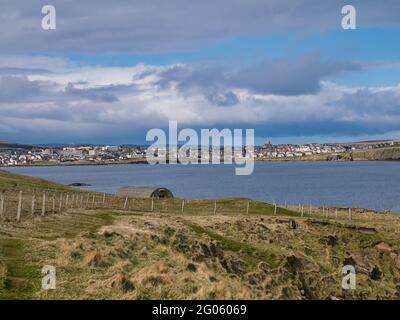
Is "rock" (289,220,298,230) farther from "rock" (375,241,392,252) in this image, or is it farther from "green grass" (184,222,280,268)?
"green grass" (184,222,280,268)

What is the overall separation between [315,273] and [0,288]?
2044cm

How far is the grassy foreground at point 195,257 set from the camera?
17891mm

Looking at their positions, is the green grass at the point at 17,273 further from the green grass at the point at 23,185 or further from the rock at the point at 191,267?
the green grass at the point at 23,185

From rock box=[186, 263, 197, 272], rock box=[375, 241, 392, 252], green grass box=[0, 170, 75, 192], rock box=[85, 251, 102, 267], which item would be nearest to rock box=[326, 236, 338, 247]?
rock box=[375, 241, 392, 252]

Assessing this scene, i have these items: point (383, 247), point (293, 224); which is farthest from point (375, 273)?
point (293, 224)

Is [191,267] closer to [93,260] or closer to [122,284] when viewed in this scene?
[93,260]

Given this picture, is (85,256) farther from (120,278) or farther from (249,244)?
(249,244)

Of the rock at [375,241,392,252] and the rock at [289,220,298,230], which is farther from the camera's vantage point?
the rock at [289,220,298,230]

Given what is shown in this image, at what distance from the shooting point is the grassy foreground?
58.7 feet

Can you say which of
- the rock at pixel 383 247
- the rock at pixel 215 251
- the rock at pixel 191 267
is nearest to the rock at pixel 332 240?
the rock at pixel 383 247

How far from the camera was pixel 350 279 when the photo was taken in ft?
111

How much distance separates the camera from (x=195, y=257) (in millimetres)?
26359
